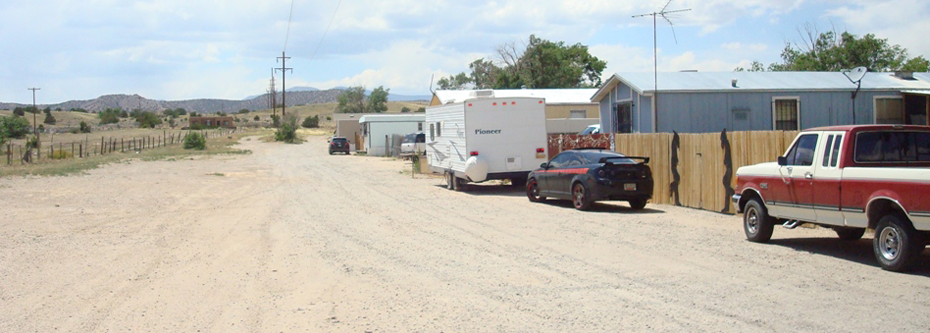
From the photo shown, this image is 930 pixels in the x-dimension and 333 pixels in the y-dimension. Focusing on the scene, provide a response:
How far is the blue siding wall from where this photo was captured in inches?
951

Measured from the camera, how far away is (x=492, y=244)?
11969 millimetres

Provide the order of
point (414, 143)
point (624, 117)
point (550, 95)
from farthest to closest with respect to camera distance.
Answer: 1. point (414, 143)
2. point (550, 95)
3. point (624, 117)

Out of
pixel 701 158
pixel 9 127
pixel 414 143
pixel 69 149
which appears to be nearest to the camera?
pixel 701 158

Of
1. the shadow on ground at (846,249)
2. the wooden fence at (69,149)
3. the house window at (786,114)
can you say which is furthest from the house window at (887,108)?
the wooden fence at (69,149)

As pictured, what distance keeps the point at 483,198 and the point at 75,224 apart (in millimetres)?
10121

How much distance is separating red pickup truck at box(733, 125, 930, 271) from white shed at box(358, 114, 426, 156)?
4158 centimetres

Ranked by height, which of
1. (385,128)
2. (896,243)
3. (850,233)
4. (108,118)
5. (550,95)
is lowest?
(850,233)

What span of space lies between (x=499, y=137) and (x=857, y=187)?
13.5 meters

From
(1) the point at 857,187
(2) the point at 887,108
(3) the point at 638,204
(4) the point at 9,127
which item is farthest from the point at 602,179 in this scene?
(4) the point at 9,127

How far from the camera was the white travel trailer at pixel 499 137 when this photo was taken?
72.5ft

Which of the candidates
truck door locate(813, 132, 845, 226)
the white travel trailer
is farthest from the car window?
truck door locate(813, 132, 845, 226)

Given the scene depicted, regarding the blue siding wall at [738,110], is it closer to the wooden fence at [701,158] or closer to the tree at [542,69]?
the wooden fence at [701,158]

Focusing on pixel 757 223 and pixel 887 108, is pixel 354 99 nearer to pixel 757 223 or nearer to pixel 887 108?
pixel 887 108

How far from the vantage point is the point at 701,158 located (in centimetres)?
1666
